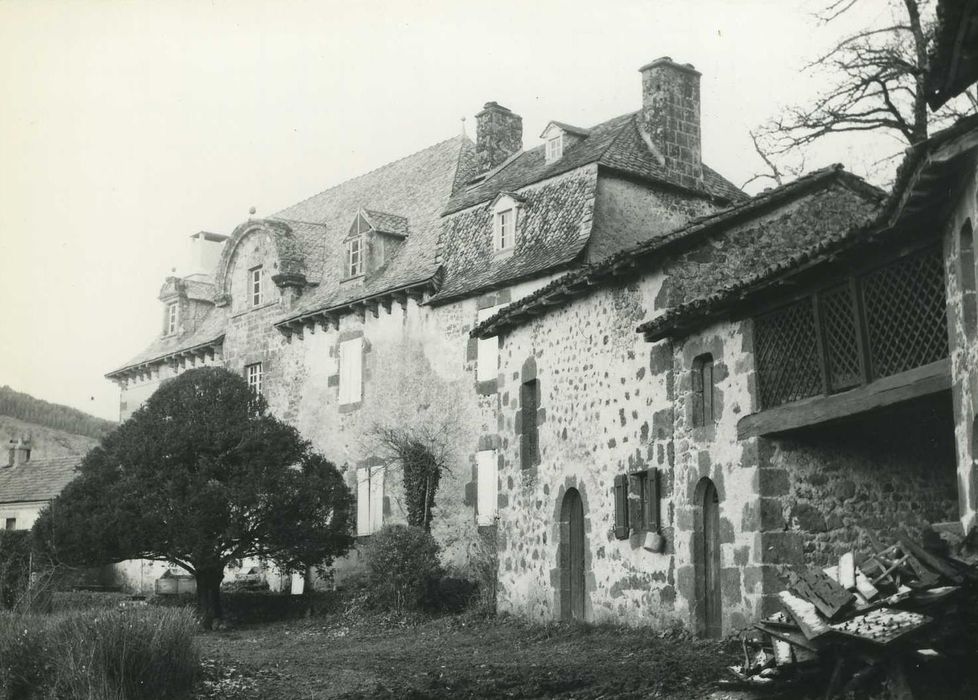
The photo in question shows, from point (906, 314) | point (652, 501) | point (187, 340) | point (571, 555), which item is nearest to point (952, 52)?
point (906, 314)

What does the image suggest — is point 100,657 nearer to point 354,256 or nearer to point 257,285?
point 354,256

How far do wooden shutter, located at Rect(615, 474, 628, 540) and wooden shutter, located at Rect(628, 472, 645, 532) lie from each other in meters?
0.14

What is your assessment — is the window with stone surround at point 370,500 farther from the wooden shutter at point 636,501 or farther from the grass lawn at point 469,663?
the wooden shutter at point 636,501

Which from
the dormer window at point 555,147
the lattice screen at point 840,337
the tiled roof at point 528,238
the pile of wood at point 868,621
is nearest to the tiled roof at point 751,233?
the lattice screen at point 840,337

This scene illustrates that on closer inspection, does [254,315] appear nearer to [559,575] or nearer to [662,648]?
[559,575]

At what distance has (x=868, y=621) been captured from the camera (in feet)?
31.1

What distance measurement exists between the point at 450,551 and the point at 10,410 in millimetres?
→ 32664

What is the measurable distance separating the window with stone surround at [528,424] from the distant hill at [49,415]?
35.4 m

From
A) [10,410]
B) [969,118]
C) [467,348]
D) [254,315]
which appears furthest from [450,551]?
[10,410]

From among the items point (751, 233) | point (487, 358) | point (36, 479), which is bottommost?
point (36, 479)

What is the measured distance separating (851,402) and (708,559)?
11.4 ft

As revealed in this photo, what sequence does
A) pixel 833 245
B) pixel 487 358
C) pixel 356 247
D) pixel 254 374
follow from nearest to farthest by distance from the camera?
pixel 833 245
pixel 487 358
pixel 356 247
pixel 254 374

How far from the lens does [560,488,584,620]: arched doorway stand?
18.0 metres

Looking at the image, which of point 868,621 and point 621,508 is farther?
point 621,508
